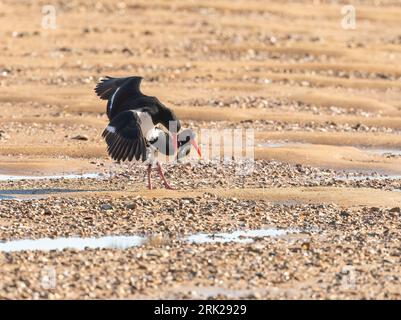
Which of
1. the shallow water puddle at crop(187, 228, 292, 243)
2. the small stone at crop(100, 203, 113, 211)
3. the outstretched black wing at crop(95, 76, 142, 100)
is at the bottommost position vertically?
the shallow water puddle at crop(187, 228, 292, 243)

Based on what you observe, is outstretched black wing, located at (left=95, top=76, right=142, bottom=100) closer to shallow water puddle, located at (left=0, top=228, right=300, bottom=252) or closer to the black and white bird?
the black and white bird

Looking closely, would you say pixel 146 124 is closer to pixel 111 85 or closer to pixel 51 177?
pixel 111 85

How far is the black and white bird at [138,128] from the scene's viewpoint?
10.9 m

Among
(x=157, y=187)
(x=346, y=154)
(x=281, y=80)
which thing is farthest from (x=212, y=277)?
(x=281, y=80)

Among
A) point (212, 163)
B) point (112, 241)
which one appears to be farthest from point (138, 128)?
point (212, 163)

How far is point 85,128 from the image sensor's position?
49.7ft

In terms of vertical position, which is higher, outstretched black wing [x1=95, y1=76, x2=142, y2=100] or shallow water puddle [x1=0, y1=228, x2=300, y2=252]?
outstretched black wing [x1=95, y1=76, x2=142, y2=100]

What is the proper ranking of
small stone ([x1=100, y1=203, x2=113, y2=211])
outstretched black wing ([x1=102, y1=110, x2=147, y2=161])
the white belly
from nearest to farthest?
small stone ([x1=100, y1=203, x2=113, y2=211]), outstretched black wing ([x1=102, y1=110, x2=147, y2=161]), the white belly

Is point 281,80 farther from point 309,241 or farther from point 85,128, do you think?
point 309,241

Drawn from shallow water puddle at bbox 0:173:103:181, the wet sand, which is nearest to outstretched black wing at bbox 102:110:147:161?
the wet sand

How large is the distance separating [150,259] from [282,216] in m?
1.98

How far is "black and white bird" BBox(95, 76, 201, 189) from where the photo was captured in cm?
1093
